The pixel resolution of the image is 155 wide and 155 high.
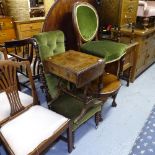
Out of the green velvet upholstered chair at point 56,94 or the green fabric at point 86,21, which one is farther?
the green fabric at point 86,21

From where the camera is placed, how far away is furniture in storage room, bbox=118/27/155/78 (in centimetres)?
276

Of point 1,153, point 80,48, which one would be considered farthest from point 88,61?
point 1,153

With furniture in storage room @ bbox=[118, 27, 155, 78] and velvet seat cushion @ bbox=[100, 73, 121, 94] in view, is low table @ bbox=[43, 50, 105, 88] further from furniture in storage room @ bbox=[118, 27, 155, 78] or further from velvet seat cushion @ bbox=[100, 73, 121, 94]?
furniture in storage room @ bbox=[118, 27, 155, 78]

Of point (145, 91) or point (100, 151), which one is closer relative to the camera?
point (100, 151)

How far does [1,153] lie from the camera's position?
177 centimetres

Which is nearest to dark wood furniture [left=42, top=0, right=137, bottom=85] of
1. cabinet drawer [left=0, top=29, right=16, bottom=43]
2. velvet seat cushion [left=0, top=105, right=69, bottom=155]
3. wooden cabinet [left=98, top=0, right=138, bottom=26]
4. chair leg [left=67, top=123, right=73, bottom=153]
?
wooden cabinet [left=98, top=0, right=138, bottom=26]

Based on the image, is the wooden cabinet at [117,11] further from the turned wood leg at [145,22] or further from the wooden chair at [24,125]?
the wooden chair at [24,125]

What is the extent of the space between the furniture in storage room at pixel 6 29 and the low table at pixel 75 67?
6.80ft

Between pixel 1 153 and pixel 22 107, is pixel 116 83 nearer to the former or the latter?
pixel 22 107

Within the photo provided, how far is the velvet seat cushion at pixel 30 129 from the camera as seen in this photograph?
1.28m

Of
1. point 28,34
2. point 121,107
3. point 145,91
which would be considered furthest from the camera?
point 28,34

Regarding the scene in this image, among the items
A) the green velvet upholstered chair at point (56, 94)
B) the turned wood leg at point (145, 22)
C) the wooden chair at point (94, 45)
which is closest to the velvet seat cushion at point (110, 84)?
the wooden chair at point (94, 45)

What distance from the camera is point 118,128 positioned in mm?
2074

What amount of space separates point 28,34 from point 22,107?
7.93ft
